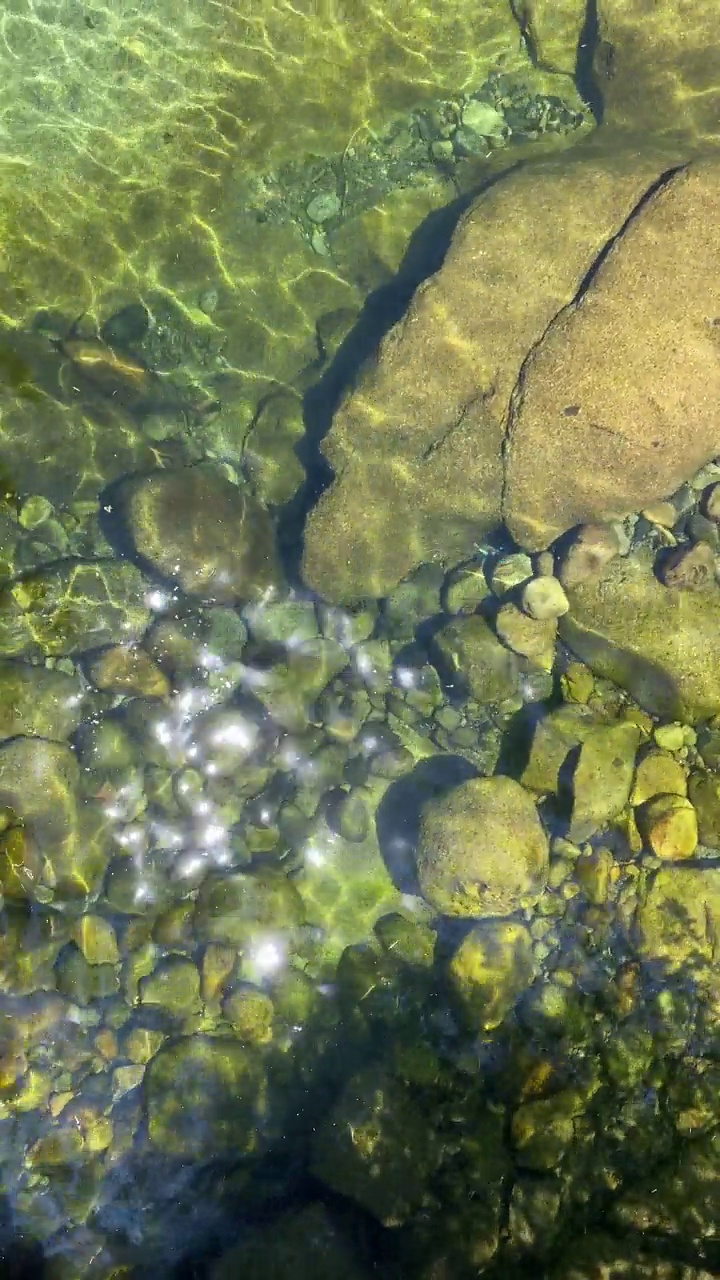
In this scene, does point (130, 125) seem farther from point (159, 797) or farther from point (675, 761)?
point (675, 761)

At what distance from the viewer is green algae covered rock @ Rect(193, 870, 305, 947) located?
5641 millimetres

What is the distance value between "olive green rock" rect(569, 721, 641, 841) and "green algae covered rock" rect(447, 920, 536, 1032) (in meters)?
0.83

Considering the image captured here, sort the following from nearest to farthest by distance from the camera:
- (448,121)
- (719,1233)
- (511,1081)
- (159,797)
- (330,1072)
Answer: (719,1233), (511,1081), (330,1072), (159,797), (448,121)

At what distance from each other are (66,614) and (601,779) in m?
4.16

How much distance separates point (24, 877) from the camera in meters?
5.68

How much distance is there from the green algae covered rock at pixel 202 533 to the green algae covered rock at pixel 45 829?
5.31 feet

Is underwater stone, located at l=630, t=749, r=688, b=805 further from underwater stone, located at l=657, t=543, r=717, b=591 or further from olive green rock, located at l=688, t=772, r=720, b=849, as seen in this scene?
underwater stone, located at l=657, t=543, r=717, b=591

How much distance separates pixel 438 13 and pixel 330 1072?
8068mm

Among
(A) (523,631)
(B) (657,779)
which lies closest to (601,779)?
(B) (657,779)

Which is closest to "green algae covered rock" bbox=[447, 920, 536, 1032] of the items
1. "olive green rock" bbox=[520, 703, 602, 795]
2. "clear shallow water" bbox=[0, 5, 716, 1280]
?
"clear shallow water" bbox=[0, 5, 716, 1280]

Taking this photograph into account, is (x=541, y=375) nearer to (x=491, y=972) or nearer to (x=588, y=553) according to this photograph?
(x=588, y=553)

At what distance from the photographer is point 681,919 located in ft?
16.8

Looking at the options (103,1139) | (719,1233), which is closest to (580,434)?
(719,1233)

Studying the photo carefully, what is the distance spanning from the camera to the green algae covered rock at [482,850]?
525 centimetres
